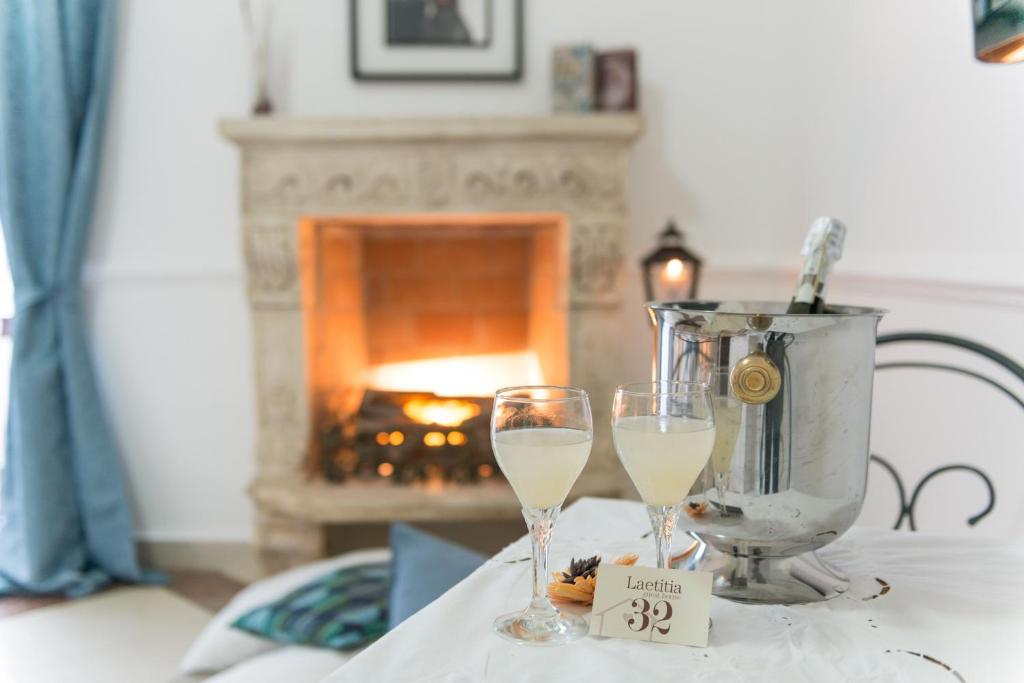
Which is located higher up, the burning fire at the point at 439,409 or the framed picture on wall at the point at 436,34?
the framed picture on wall at the point at 436,34

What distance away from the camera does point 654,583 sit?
0.71m

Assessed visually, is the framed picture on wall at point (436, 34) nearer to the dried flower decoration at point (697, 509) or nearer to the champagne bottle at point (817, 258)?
the champagne bottle at point (817, 258)

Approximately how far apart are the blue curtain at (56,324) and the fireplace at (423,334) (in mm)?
756

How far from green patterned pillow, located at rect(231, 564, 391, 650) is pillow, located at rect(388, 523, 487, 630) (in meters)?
0.10

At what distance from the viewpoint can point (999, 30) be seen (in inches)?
36.5

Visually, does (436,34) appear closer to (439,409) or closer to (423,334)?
A: (423,334)

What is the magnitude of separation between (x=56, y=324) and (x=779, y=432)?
271 cm

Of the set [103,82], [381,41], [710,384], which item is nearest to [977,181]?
[710,384]

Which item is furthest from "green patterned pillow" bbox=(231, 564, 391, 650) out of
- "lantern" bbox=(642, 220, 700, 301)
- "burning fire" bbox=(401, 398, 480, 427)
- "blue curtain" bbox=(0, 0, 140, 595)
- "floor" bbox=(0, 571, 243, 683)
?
"blue curtain" bbox=(0, 0, 140, 595)

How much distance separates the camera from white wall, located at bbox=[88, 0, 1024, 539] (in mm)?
2875

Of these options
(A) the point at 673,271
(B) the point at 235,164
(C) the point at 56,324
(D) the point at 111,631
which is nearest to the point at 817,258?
(A) the point at 673,271

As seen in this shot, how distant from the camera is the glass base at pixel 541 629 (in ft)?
2.27

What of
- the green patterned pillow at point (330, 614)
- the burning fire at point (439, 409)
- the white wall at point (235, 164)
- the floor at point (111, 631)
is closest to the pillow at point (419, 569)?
the green patterned pillow at point (330, 614)

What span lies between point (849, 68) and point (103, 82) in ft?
7.50
